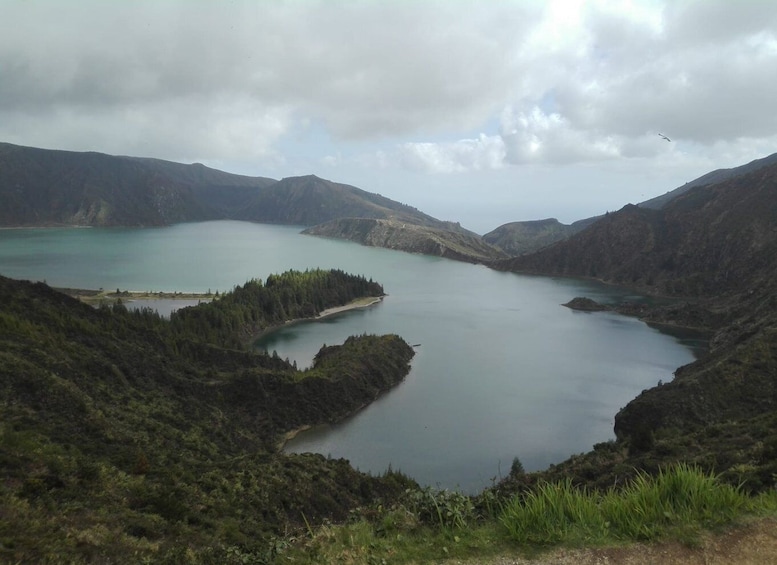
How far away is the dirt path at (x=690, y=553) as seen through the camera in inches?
245

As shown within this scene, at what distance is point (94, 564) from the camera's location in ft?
30.9

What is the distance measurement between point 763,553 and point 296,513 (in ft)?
60.2

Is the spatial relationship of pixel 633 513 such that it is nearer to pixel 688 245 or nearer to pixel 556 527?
pixel 556 527

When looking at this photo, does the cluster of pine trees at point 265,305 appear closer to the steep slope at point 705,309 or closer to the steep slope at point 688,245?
the steep slope at point 705,309

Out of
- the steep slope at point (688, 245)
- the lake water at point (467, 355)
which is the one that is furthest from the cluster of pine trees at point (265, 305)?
the steep slope at point (688, 245)

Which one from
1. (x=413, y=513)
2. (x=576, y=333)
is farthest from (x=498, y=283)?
(x=413, y=513)

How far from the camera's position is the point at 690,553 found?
638 cm

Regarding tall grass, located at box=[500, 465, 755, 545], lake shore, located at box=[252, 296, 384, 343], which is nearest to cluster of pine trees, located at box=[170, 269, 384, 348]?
lake shore, located at box=[252, 296, 384, 343]

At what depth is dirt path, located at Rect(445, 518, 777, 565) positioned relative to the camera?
245 inches

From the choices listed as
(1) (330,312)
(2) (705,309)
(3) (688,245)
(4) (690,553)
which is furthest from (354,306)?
(4) (690,553)

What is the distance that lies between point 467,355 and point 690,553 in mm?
58098

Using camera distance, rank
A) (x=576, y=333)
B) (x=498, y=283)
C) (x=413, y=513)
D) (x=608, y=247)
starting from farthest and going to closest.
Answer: (x=608, y=247) < (x=498, y=283) < (x=576, y=333) < (x=413, y=513)

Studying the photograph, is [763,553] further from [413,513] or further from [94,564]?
[94,564]

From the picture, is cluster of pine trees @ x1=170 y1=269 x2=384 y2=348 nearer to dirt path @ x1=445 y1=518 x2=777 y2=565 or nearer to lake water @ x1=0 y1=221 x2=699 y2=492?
lake water @ x1=0 y1=221 x2=699 y2=492
